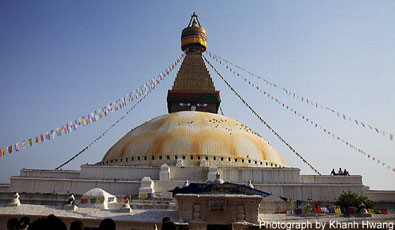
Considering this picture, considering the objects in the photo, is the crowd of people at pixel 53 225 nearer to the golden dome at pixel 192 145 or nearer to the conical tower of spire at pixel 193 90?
the golden dome at pixel 192 145

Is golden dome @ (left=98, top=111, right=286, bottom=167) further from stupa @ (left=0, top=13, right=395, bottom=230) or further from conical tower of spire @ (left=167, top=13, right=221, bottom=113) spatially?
conical tower of spire @ (left=167, top=13, right=221, bottom=113)

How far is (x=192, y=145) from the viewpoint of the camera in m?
27.7

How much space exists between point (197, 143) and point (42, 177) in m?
11.3

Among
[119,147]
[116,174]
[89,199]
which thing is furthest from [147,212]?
[119,147]

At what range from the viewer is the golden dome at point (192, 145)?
27.1 m

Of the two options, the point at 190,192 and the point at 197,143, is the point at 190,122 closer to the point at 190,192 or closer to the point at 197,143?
the point at 197,143

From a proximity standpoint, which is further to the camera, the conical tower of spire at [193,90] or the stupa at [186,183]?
the conical tower of spire at [193,90]

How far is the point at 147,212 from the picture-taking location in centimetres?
1573

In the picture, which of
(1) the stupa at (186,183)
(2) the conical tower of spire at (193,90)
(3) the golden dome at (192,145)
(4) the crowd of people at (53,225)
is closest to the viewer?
(4) the crowd of people at (53,225)

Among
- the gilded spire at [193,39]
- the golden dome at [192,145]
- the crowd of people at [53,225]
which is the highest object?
the gilded spire at [193,39]

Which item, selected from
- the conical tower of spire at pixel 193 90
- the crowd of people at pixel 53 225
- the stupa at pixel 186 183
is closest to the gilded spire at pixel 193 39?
the conical tower of spire at pixel 193 90

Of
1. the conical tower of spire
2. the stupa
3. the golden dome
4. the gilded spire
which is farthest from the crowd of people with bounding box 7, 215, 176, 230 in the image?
the gilded spire

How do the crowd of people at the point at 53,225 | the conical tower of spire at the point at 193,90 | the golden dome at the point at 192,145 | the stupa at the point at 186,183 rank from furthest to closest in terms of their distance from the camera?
1. the conical tower of spire at the point at 193,90
2. the golden dome at the point at 192,145
3. the stupa at the point at 186,183
4. the crowd of people at the point at 53,225

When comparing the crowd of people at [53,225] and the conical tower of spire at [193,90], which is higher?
the conical tower of spire at [193,90]
